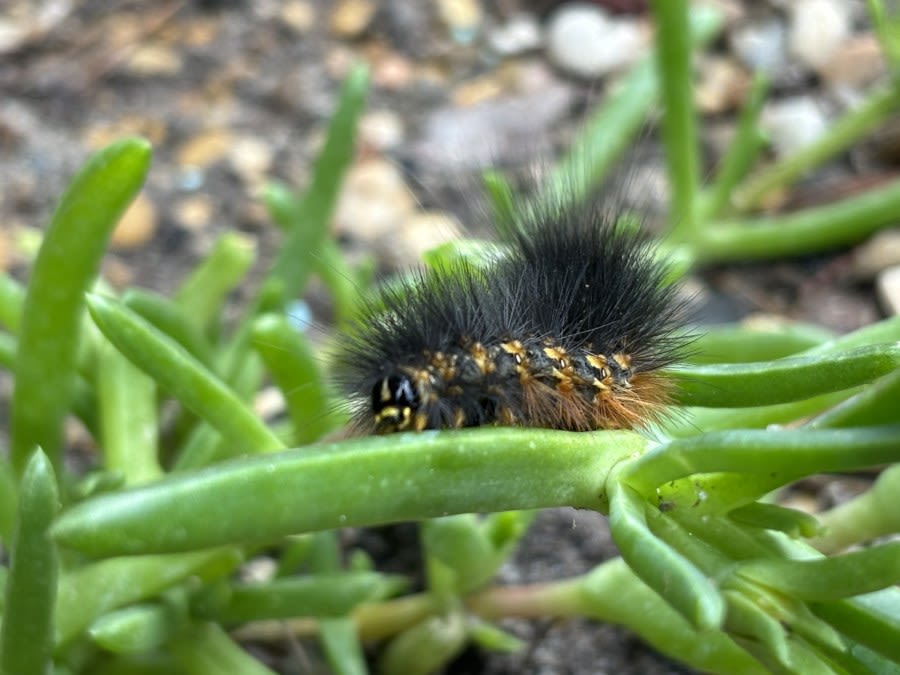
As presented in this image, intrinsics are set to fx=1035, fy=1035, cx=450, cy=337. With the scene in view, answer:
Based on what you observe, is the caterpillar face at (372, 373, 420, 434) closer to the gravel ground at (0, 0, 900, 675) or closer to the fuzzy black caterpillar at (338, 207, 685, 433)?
the fuzzy black caterpillar at (338, 207, 685, 433)

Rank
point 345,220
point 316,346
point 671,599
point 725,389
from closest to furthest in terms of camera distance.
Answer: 1. point 671,599
2. point 725,389
3. point 316,346
4. point 345,220

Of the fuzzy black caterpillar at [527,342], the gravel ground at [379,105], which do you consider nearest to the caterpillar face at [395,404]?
the fuzzy black caterpillar at [527,342]

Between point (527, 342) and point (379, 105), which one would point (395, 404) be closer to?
point (527, 342)

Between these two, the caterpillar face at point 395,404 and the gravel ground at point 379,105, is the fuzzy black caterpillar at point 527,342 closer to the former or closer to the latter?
the caterpillar face at point 395,404

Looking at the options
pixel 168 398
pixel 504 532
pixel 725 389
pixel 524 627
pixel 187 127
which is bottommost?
pixel 524 627

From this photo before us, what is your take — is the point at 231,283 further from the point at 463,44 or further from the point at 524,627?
the point at 463,44

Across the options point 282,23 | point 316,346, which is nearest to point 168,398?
point 316,346
